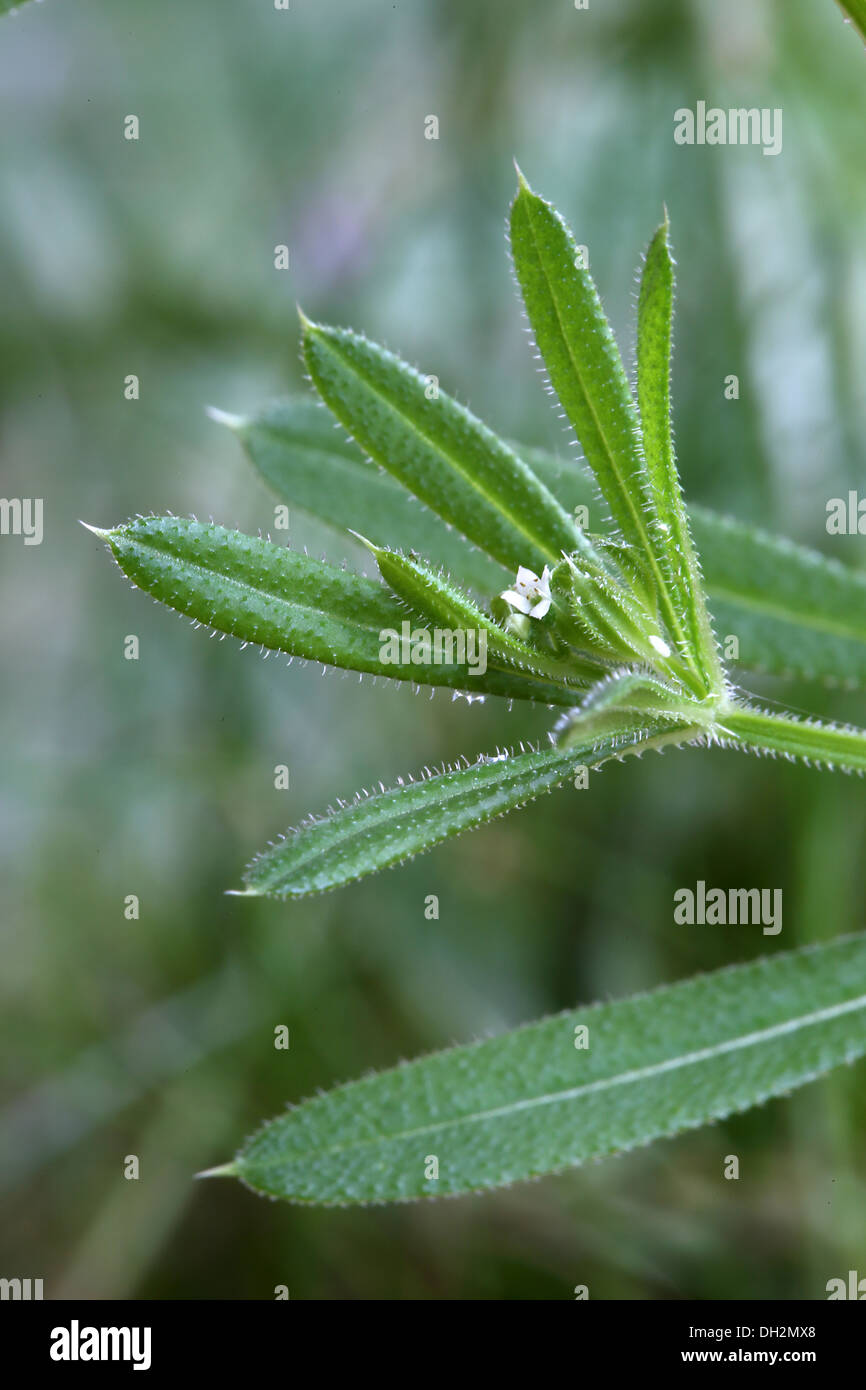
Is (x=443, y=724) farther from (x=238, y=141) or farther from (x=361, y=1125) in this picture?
(x=238, y=141)

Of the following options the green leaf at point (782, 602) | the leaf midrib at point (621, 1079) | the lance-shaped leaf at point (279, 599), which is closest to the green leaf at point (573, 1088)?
the leaf midrib at point (621, 1079)

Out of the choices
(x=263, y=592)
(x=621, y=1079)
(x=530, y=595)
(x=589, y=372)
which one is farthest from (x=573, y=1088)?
(x=589, y=372)

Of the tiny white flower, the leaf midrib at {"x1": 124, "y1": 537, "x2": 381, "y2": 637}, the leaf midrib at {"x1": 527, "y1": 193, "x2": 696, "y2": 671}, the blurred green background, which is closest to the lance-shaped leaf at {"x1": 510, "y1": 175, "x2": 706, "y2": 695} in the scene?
the leaf midrib at {"x1": 527, "y1": 193, "x2": 696, "y2": 671}

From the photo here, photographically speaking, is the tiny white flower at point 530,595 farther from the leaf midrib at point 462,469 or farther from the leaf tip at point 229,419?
the leaf tip at point 229,419

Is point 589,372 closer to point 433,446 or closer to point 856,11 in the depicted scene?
point 433,446

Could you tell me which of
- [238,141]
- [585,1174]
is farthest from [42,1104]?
[238,141]

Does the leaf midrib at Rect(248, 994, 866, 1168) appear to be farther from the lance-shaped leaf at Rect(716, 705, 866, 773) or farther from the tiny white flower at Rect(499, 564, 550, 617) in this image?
the tiny white flower at Rect(499, 564, 550, 617)
